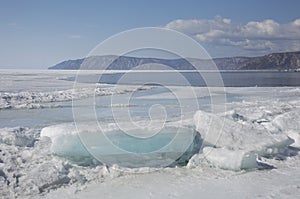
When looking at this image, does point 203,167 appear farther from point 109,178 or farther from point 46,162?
point 46,162

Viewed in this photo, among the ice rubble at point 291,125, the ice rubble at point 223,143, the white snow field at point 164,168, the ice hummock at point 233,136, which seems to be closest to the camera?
the white snow field at point 164,168

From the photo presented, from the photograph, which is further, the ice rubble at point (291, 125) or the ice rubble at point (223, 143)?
the ice rubble at point (291, 125)

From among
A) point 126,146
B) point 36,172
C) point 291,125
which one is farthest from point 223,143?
point 36,172

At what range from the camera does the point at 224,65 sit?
12519 centimetres

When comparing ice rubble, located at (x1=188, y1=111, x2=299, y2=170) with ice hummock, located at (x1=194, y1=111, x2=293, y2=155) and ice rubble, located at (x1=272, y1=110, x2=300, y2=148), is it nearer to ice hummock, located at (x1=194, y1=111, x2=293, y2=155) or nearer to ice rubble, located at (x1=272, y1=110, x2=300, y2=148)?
ice hummock, located at (x1=194, y1=111, x2=293, y2=155)

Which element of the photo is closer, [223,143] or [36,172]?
[36,172]

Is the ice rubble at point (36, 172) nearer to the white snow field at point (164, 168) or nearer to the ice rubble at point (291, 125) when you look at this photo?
the white snow field at point (164, 168)

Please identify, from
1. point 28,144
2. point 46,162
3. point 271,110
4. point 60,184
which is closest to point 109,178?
point 60,184

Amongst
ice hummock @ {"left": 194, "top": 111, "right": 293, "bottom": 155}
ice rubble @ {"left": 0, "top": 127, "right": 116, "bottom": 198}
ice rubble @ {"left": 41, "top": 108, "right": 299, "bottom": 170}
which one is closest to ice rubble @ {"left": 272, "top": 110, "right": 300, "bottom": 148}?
ice rubble @ {"left": 41, "top": 108, "right": 299, "bottom": 170}

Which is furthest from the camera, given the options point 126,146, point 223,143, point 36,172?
point 223,143

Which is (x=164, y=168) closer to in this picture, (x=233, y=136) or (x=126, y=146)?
(x=126, y=146)

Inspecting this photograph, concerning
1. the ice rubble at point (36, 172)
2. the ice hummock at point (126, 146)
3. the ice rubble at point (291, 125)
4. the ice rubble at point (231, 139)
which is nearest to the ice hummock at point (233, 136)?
the ice rubble at point (231, 139)

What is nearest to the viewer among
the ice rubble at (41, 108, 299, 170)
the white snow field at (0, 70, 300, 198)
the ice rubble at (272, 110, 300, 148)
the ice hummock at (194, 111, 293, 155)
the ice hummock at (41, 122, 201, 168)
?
the white snow field at (0, 70, 300, 198)

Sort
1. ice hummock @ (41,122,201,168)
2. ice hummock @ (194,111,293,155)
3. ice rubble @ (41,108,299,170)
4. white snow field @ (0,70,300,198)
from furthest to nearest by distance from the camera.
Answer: ice hummock @ (194,111,293,155)
ice hummock @ (41,122,201,168)
ice rubble @ (41,108,299,170)
white snow field @ (0,70,300,198)
